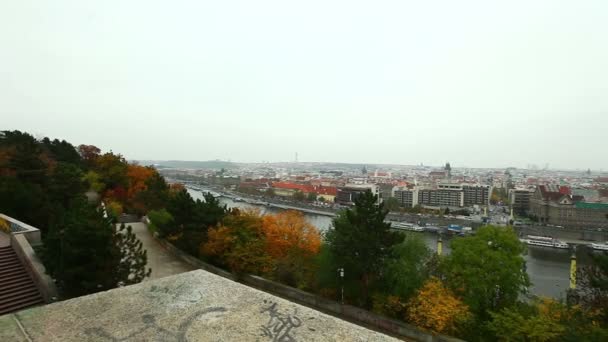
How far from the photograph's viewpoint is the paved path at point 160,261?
11336 millimetres

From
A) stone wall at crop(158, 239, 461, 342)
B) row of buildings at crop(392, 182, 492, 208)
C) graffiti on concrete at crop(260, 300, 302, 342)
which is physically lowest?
row of buildings at crop(392, 182, 492, 208)

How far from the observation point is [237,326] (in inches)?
119

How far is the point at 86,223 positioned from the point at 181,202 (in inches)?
246

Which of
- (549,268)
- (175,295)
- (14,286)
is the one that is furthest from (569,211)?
(14,286)

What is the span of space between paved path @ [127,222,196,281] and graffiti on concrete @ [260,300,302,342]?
818cm

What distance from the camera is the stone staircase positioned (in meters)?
7.18

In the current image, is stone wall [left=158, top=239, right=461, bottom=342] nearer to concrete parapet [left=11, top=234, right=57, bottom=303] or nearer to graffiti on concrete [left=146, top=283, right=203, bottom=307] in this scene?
concrete parapet [left=11, top=234, right=57, bottom=303]

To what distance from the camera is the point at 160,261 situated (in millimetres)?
12641

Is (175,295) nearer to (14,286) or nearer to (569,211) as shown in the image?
(14,286)

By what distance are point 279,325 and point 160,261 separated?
1090cm

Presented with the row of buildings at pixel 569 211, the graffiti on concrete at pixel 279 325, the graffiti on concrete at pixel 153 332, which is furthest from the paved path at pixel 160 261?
the row of buildings at pixel 569 211

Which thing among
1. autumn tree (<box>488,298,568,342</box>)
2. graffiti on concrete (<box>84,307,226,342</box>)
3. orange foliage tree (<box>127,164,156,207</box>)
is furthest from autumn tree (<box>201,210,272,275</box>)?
orange foliage tree (<box>127,164,156,207</box>)

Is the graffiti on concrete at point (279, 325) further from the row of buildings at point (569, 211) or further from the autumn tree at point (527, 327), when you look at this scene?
the row of buildings at point (569, 211)

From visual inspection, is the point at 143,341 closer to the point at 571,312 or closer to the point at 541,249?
the point at 571,312
